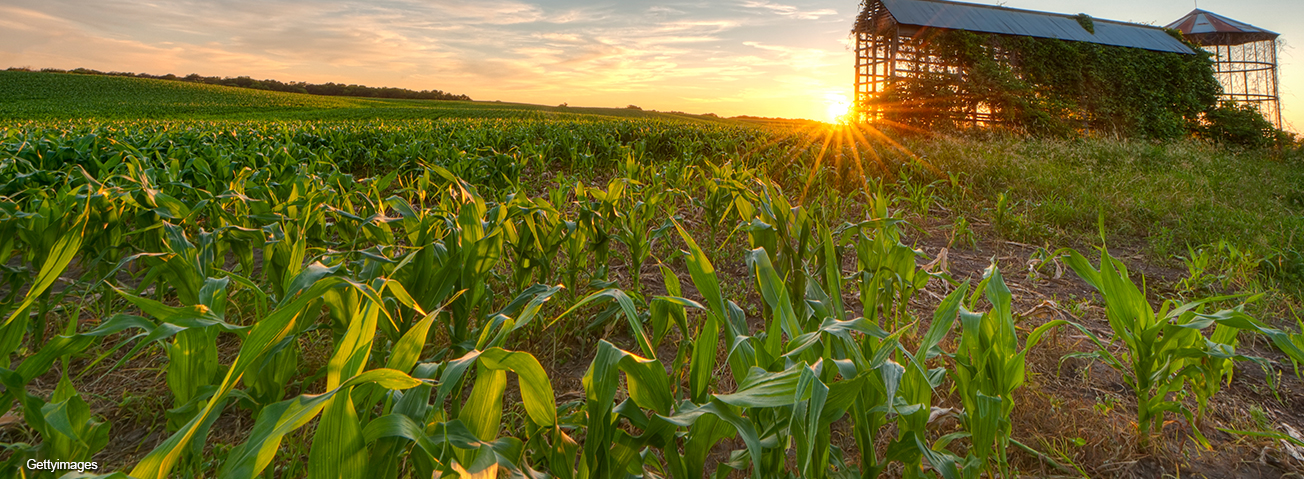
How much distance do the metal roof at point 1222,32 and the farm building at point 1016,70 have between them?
15.8 feet

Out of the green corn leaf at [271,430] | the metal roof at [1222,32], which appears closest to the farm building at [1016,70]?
the metal roof at [1222,32]

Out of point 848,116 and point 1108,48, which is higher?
point 1108,48

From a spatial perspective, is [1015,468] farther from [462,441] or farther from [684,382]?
[462,441]

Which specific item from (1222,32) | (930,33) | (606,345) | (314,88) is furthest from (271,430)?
(314,88)

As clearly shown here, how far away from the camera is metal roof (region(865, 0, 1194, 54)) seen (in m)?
18.6

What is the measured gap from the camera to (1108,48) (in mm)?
19953

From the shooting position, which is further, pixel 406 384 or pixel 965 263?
pixel 965 263

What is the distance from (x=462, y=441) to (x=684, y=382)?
1339 millimetres

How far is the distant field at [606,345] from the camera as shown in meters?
1.02

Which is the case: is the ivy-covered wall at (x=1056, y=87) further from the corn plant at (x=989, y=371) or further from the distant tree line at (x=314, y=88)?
the distant tree line at (x=314, y=88)

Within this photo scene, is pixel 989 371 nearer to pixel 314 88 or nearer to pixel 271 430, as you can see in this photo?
pixel 271 430

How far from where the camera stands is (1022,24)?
20.0 meters

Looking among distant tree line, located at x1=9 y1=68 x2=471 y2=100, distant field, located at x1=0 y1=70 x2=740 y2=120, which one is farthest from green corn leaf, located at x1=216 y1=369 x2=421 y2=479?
distant tree line, located at x1=9 y1=68 x2=471 y2=100

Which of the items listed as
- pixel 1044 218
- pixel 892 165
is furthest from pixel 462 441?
pixel 892 165
